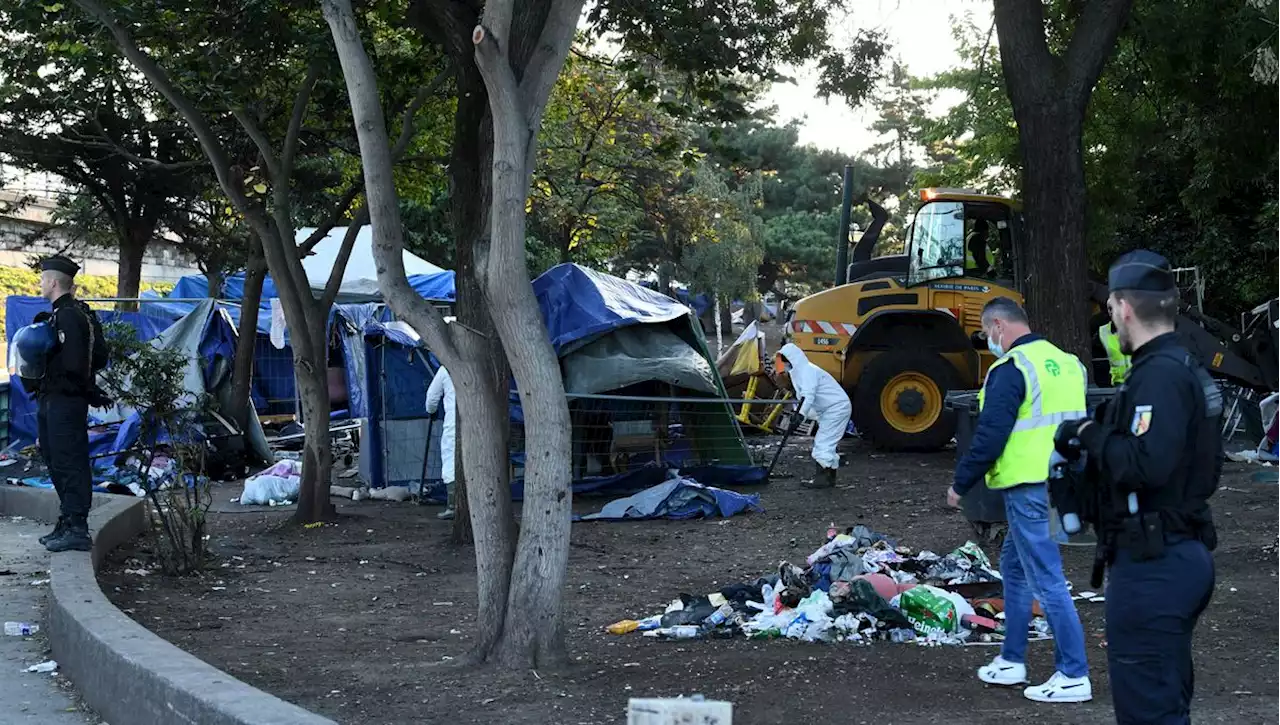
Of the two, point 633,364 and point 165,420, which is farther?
point 633,364

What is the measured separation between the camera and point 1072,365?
651 centimetres

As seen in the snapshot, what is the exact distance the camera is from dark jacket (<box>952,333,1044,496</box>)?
251 inches

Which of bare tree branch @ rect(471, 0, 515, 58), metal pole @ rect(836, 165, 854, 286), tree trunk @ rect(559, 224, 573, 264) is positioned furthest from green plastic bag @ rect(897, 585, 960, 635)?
tree trunk @ rect(559, 224, 573, 264)

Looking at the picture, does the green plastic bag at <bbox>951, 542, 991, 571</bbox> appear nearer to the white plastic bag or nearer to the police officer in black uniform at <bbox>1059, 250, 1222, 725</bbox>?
the police officer in black uniform at <bbox>1059, 250, 1222, 725</bbox>

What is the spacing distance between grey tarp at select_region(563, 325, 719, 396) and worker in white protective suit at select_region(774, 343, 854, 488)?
1.01 metres

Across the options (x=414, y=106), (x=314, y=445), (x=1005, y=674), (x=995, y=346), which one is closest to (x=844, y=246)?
(x=414, y=106)

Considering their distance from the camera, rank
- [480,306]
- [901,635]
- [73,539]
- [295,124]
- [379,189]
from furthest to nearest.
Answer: [295,124], [480,306], [73,539], [901,635], [379,189]

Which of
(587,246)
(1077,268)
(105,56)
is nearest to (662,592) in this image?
(1077,268)

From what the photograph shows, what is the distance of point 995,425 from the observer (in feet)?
20.9

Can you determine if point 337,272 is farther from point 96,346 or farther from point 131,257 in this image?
point 131,257

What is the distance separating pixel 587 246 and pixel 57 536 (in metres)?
25.0

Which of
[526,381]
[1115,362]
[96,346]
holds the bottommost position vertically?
[526,381]

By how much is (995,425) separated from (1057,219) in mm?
6542

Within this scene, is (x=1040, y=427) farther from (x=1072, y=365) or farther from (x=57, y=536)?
(x=57, y=536)
